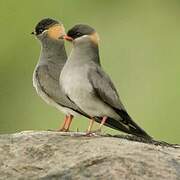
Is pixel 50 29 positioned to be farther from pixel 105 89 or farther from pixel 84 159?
pixel 84 159

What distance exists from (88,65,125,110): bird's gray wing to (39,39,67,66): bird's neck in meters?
1.77

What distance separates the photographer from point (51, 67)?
12.9 m

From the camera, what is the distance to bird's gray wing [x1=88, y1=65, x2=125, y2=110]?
11.2 m

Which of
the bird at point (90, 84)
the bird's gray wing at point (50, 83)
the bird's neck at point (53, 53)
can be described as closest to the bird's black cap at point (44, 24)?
the bird's neck at point (53, 53)

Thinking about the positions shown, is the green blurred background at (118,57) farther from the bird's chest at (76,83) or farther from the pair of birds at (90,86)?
the bird's chest at (76,83)

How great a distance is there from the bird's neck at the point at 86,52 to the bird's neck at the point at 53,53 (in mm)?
1473

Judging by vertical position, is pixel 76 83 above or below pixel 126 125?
above

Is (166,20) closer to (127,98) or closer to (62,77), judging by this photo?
(127,98)

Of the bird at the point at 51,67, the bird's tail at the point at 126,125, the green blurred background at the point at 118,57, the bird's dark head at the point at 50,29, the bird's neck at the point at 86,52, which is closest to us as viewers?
the bird's tail at the point at 126,125

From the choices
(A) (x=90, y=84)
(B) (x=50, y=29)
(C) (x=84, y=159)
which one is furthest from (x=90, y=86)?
(B) (x=50, y=29)

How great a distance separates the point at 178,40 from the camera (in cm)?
2917

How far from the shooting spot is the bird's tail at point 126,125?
1134 cm

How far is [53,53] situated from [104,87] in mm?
1916

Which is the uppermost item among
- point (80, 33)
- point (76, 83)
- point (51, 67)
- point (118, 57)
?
point (80, 33)
